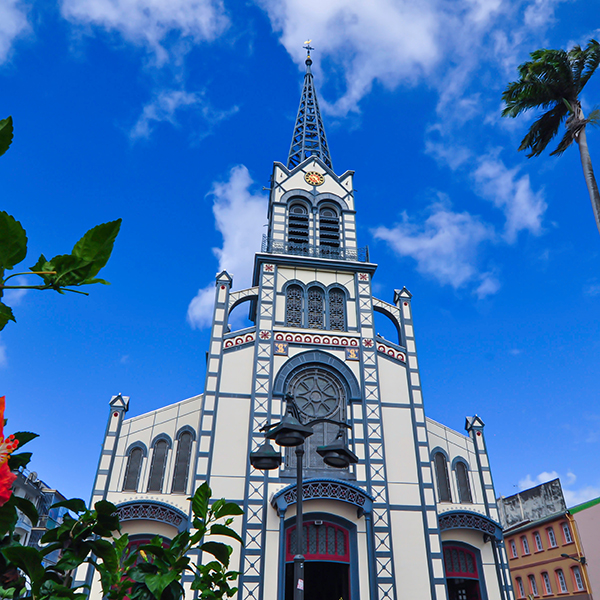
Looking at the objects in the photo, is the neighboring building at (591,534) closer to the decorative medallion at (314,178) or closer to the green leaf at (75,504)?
the decorative medallion at (314,178)

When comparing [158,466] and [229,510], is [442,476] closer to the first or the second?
[158,466]

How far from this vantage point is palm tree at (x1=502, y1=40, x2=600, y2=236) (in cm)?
1805

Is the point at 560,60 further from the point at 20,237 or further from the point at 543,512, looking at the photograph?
the point at 543,512

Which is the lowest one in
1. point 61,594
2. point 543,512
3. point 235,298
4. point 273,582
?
point 61,594

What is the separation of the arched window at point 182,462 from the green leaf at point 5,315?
20.5 m

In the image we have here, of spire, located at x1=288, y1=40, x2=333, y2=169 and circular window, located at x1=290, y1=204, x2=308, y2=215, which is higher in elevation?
spire, located at x1=288, y1=40, x2=333, y2=169

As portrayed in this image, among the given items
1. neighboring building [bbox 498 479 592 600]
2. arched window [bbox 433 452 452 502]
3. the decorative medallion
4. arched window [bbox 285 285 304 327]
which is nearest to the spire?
the decorative medallion

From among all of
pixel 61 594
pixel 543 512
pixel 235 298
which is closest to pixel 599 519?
pixel 543 512

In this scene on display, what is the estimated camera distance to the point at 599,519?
97.5 feet

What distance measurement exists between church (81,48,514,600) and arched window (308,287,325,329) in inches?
2.7

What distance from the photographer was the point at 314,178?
95.5 feet

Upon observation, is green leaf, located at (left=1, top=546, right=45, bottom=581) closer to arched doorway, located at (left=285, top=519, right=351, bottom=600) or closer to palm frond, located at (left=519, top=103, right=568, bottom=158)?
arched doorway, located at (left=285, top=519, right=351, bottom=600)

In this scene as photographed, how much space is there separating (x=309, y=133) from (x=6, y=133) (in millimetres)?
35853

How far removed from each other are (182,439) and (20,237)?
21153 mm
